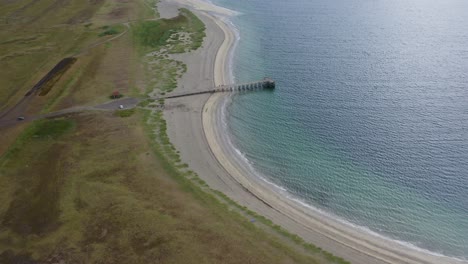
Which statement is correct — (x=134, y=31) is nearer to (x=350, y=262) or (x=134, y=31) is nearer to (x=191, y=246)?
(x=191, y=246)

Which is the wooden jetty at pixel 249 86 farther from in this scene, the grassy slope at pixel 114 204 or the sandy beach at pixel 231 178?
the grassy slope at pixel 114 204

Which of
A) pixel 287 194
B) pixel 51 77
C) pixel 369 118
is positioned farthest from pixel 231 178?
pixel 51 77

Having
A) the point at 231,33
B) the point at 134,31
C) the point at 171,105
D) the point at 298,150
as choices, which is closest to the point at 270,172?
the point at 298,150

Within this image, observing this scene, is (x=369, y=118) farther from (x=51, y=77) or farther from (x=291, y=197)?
(x=51, y=77)

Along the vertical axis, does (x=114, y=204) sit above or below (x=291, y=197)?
below

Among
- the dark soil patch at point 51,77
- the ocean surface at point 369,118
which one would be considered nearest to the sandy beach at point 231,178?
the ocean surface at point 369,118

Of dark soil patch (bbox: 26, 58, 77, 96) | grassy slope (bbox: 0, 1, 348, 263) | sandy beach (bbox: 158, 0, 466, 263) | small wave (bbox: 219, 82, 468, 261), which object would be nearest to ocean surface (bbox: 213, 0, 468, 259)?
small wave (bbox: 219, 82, 468, 261)
